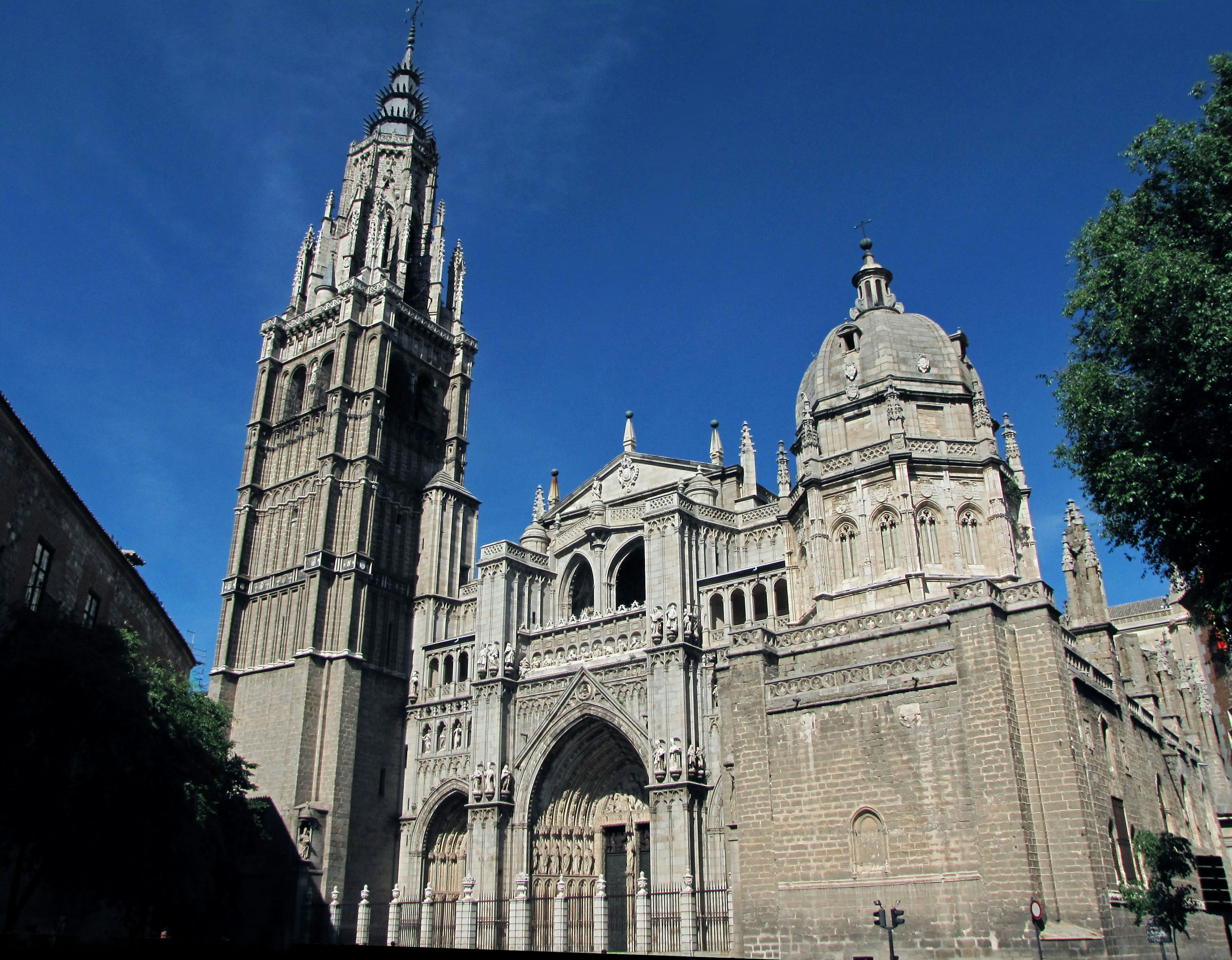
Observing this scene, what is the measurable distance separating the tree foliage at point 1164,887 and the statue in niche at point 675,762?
41.7 feet

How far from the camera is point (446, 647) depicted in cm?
4244

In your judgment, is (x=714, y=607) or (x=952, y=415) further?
(x=714, y=607)

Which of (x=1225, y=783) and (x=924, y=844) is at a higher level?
(x=1225, y=783)

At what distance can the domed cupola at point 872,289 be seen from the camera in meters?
37.5

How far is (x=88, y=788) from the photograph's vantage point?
69.1 feet

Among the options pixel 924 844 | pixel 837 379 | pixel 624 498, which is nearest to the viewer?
pixel 924 844

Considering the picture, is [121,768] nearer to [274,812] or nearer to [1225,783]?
[274,812]

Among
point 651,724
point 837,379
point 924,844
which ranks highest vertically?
point 837,379

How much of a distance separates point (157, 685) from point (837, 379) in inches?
921

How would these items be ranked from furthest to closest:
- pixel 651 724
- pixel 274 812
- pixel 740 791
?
pixel 274 812 < pixel 651 724 < pixel 740 791

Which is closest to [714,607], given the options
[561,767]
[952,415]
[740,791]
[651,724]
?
[651,724]

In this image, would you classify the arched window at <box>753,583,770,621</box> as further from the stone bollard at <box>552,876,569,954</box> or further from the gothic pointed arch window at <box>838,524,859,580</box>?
the stone bollard at <box>552,876,569,954</box>

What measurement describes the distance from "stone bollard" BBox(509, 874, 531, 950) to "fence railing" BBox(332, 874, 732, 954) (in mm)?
23

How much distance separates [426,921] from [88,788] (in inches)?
614
